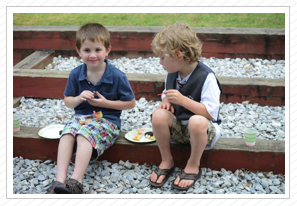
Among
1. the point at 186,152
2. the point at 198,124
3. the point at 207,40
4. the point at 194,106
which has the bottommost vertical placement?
the point at 186,152

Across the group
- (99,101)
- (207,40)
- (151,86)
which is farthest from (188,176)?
(207,40)

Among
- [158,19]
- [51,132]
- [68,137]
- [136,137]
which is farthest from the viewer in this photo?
[158,19]

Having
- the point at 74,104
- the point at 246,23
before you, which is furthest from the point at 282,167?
the point at 246,23

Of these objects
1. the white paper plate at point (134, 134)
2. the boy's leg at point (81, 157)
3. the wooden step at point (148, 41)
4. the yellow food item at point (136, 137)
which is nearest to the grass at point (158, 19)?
the wooden step at point (148, 41)

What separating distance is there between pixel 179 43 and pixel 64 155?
1.07 metres

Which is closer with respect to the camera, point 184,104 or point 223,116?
point 184,104

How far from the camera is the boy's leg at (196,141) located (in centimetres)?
194

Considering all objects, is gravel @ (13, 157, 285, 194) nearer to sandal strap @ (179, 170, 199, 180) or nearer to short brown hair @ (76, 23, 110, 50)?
sandal strap @ (179, 170, 199, 180)

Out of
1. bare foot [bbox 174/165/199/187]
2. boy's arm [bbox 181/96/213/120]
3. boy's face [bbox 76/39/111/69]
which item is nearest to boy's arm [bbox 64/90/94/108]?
boy's face [bbox 76/39/111/69]

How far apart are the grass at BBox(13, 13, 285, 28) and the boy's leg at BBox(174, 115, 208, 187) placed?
3279mm

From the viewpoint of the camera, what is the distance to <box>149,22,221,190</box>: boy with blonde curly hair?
78.6 inches

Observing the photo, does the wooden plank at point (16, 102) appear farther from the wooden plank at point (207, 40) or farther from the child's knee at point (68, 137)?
the child's knee at point (68, 137)

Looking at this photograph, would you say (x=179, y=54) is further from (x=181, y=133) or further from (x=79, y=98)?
(x=79, y=98)

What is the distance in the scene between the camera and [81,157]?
2025 millimetres
